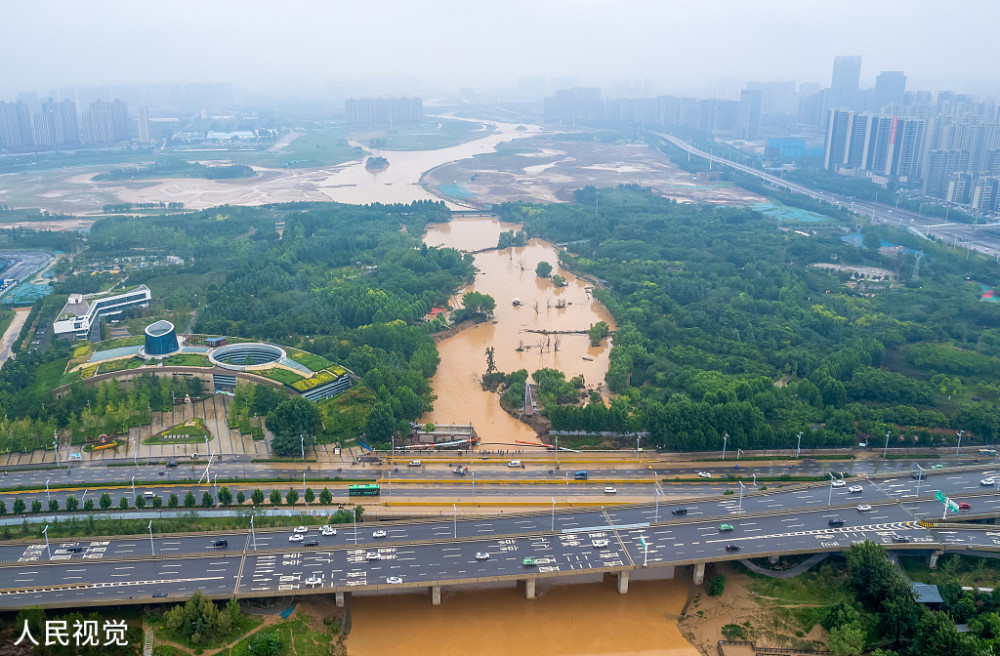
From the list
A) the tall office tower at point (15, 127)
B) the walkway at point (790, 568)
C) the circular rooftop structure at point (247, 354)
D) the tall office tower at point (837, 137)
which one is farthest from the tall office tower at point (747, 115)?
the walkway at point (790, 568)

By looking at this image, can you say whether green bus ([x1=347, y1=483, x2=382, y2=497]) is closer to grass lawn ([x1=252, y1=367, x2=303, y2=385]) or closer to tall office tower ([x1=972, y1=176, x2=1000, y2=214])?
grass lawn ([x1=252, y1=367, x2=303, y2=385])

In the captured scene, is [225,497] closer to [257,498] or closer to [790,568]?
[257,498]

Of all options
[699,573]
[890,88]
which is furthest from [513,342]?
[890,88]

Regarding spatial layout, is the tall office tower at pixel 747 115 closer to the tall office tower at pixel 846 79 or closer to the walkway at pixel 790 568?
the tall office tower at pixel 846 79

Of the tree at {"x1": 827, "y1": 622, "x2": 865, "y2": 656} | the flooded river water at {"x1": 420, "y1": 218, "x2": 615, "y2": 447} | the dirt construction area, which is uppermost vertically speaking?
the dirt construction area

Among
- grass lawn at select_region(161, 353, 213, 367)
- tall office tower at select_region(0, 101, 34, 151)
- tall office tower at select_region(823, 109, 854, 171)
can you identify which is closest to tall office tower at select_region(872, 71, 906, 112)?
tall office tower at select_region(823, 109, 854, 171)
